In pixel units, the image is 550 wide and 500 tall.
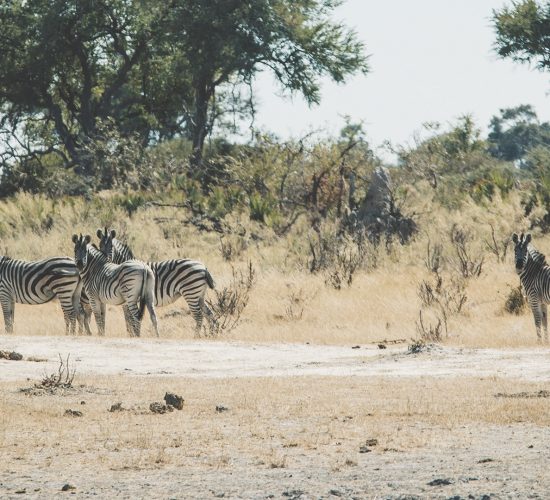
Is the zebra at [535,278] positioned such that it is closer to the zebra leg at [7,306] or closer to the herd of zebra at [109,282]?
the herd of zebra at [109,282]

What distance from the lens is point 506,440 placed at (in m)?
9.35

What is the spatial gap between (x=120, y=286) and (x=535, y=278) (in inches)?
238

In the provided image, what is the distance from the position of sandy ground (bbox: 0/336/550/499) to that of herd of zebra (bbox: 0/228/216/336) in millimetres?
2878

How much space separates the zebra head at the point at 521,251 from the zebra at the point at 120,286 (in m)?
5.31

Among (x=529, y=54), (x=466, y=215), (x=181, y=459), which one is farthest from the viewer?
(x=529, y=54)

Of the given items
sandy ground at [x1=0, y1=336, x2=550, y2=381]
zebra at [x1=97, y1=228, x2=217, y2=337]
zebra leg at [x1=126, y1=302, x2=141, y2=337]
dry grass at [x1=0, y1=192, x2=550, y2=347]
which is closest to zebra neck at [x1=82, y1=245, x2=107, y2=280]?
zebra at [x1=97, y1=228, x2=217, y2=337]

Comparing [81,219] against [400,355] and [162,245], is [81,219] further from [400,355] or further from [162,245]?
[400,355]

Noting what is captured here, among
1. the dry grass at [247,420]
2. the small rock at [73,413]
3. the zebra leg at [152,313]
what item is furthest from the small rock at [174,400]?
the zebra leg at [152,313]

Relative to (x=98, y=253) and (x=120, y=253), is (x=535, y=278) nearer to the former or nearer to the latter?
(x=98, y=253)

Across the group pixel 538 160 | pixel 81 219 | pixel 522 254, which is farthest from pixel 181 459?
pixel 538 160

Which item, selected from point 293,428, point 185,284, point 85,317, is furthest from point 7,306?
point 293,428

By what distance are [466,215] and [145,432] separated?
2139cm

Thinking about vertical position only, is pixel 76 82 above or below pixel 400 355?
above

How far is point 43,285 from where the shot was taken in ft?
66.4
